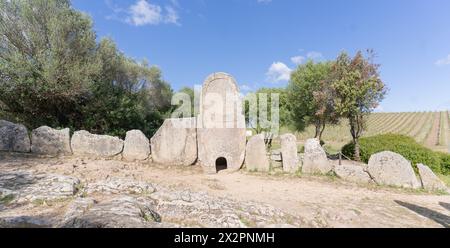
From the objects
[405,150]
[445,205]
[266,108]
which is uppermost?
[266,108]

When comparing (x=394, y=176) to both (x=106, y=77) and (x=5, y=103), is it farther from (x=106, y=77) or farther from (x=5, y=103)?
(x=5, y=103)

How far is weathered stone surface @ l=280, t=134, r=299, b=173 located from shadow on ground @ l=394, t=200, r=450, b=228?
3700 mm

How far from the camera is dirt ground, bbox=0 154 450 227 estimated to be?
5315 mm

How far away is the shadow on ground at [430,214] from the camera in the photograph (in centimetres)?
522

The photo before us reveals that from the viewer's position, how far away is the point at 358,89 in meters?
11.6

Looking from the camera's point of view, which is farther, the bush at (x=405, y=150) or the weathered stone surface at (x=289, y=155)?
the bush at (x=405, y=150)

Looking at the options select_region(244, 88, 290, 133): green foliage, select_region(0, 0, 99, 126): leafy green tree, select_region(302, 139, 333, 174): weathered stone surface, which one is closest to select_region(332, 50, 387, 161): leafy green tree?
select_region(302, 139, 333, 174): weathered stone surface

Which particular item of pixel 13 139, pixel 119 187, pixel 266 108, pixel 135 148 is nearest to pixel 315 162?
pixel 119 187

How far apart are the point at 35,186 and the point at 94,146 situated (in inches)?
176

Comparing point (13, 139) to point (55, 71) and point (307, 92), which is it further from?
point (307, 92)

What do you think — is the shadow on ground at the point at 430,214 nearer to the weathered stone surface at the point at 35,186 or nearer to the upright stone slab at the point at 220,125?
the upright stone slab at the point at 220,125

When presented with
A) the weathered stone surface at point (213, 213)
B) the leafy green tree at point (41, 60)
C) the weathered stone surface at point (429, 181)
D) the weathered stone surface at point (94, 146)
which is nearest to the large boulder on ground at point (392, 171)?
the weathered stone surface at point (429, 181)

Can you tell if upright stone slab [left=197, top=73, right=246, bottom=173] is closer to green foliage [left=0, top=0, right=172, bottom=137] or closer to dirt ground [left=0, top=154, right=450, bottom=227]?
dirt ground [left=0, top=154, right=450, bottom=227]

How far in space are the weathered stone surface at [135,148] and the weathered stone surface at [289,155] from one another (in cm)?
566
